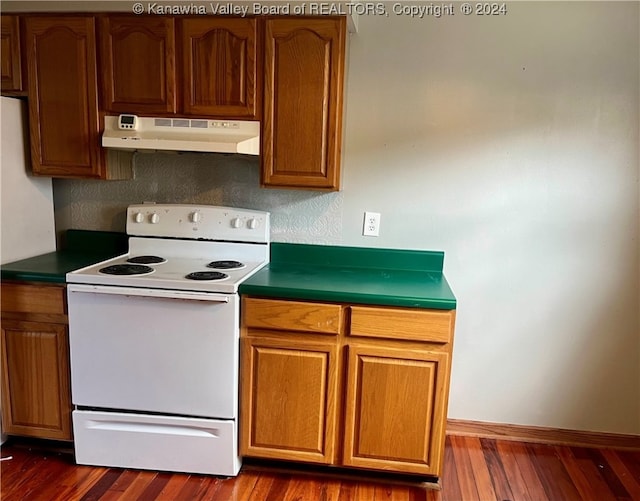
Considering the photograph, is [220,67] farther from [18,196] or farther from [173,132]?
[18,196]

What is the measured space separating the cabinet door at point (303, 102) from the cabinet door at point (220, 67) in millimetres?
77

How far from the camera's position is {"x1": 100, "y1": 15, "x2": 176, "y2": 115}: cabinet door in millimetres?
2334

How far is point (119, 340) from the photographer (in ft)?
7.27

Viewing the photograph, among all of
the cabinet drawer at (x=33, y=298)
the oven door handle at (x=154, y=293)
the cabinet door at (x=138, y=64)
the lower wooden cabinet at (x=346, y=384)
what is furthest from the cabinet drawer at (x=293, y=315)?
the cabinet door at (x=138, y=64)

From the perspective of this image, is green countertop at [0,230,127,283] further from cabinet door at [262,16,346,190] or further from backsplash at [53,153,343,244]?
cabinet door at [262,16,346,190]

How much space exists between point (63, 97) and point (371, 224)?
5.16 ft

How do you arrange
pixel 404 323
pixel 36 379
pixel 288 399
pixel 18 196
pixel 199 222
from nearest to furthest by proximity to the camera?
pixel 404 323, pixel 288 399, pixel 36 379, pixel 18 196, pixel 199 222

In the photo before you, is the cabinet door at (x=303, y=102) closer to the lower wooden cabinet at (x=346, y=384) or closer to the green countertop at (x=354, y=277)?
the green countertop at (x=354, y=277)

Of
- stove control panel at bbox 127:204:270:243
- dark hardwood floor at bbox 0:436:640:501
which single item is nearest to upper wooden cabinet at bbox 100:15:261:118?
stove control panel at bbox 127:204:270:243

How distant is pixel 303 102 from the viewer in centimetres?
232

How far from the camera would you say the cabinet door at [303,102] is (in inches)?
89.5

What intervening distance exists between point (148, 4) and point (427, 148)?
1426 mm

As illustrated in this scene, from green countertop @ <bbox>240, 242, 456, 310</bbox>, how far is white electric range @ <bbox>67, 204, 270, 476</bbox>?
180 mm

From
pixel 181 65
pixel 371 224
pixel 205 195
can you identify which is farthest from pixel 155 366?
pixel 181 65
